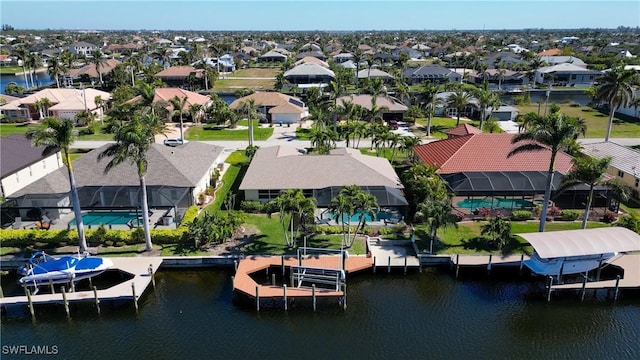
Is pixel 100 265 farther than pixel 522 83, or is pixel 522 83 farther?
pixel 522 83

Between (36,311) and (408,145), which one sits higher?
(408,145)

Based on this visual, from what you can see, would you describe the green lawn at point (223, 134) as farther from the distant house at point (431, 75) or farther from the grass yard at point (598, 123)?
the distant house at point (431, 75)

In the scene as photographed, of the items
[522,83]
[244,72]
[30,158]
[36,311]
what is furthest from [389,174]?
[244,72]

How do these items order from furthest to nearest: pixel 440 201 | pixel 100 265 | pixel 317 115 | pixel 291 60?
pixel 291 60 < pixel 317 115 < pixel 440 201 < pixel 100 265

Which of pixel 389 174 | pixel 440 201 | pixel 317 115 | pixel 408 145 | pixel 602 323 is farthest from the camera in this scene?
pixel 317 115

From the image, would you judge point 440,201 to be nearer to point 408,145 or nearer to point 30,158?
point 408,145

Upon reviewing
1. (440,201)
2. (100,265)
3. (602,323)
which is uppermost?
(440,201)

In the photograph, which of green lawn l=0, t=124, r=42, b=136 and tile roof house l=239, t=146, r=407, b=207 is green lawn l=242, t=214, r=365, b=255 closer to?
tile roof house l=239, t=146, r=407, b=207

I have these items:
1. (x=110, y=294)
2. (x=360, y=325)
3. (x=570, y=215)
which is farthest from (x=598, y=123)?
(x=110, y=294)
